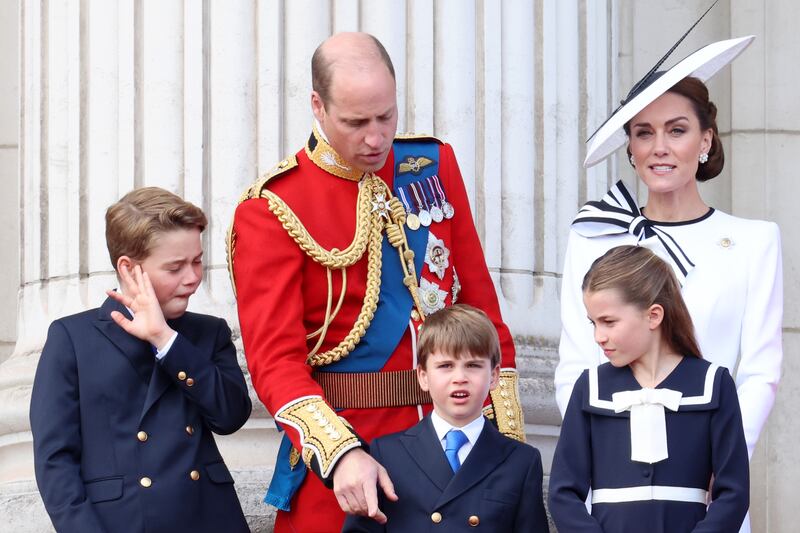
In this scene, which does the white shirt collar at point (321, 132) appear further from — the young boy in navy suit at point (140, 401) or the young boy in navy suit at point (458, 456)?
the young boy in navy suit at point (458, 456)

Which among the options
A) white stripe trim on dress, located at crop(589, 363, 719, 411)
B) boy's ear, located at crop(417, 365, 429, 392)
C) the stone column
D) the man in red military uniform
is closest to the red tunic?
the man in red military uniform

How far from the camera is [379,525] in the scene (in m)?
3.97

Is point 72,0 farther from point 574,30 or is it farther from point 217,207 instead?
point 574,30

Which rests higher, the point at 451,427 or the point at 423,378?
the point at 423,378

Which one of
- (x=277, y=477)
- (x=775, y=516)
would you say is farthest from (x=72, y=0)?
(x=775, y=516)

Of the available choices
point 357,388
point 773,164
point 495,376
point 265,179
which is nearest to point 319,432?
point 357,388

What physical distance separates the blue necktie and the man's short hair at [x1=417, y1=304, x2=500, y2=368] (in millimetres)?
186

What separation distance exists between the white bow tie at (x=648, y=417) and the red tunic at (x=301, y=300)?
52 cm

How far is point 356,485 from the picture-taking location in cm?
379

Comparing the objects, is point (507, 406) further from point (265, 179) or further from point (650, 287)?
point (265, 179)

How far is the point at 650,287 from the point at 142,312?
4.26 ft

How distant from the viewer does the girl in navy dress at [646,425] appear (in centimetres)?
376

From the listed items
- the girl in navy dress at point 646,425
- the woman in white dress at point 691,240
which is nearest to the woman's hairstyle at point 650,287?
the girl in navy dress at point 646,425

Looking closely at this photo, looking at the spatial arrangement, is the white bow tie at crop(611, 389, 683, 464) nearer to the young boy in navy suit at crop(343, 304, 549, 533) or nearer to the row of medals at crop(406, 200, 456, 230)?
the young boy in navy suit at crop(343, 304, 549, 533)
